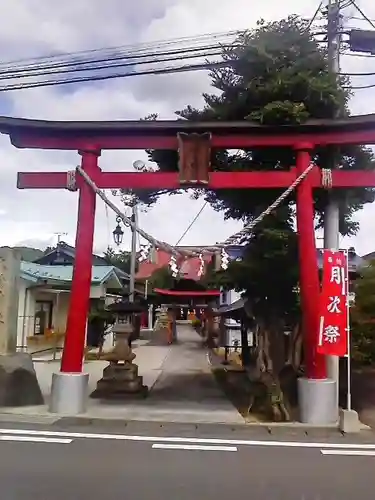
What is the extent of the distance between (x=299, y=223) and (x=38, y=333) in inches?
692

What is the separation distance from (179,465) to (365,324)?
7613 mm

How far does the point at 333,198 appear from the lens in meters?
12.2

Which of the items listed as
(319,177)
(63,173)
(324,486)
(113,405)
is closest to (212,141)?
(319,177)

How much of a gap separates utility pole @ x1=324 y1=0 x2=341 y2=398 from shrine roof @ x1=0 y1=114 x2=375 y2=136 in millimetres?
1819

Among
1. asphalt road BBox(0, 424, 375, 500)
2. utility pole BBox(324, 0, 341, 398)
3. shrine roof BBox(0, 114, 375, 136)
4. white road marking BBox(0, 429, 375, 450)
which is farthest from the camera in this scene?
utility pole BBox(324, 0, 341, 398)

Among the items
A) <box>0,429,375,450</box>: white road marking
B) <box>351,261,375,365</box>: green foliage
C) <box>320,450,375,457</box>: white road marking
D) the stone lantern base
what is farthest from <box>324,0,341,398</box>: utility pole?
the stone lantern base

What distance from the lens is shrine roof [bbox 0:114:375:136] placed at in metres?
11.3

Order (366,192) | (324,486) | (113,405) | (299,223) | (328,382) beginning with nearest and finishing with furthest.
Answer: (324,486) → (328,382) → (299,223) → (113,405) → (366,192)

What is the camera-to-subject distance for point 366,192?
1356cm

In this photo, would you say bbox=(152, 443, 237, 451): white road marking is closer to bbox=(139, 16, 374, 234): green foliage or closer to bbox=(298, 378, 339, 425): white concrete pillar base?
bbox=(298, 378, 339, 425): white concrete pillar base

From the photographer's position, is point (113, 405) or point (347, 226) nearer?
point (113, 405)

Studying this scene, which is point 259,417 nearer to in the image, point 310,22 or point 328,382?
point 328,382

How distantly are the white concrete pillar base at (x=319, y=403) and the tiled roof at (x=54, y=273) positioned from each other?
46.6 feet

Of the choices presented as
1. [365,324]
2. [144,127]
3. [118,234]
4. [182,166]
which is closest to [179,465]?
[182,166]
